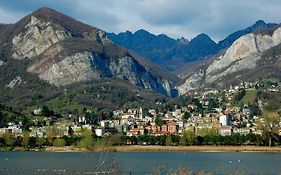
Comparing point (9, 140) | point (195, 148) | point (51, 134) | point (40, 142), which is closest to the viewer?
point (195, 148)

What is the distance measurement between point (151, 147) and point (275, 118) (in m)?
31.2

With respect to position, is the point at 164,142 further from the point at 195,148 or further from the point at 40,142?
the point at 40,142

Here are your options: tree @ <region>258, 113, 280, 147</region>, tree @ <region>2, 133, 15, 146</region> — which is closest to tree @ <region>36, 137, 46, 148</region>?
tree @ <region>2, 133, 15, 146</region>

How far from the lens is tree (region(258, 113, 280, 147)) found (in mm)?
138688

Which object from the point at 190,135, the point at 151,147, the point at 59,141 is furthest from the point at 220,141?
the point at 59,141

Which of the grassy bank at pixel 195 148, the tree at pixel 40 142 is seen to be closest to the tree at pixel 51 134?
the tree at pixel 40 142

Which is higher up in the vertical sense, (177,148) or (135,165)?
(177,148)

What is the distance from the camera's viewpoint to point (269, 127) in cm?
13962

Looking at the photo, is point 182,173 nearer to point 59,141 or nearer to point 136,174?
point 136,174

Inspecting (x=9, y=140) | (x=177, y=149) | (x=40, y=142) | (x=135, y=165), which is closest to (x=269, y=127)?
(x=177, y=149)

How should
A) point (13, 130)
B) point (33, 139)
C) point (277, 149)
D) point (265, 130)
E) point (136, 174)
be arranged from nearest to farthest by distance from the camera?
point (136, 174)
point (277, 149)
point (265, 130)
point (33, 139)
point (13, 130)

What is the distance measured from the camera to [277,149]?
129 metres

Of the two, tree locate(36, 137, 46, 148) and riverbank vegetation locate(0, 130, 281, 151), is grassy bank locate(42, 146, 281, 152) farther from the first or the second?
tree locate(36, 137, 46, 148)

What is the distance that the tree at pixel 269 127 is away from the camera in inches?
5460
